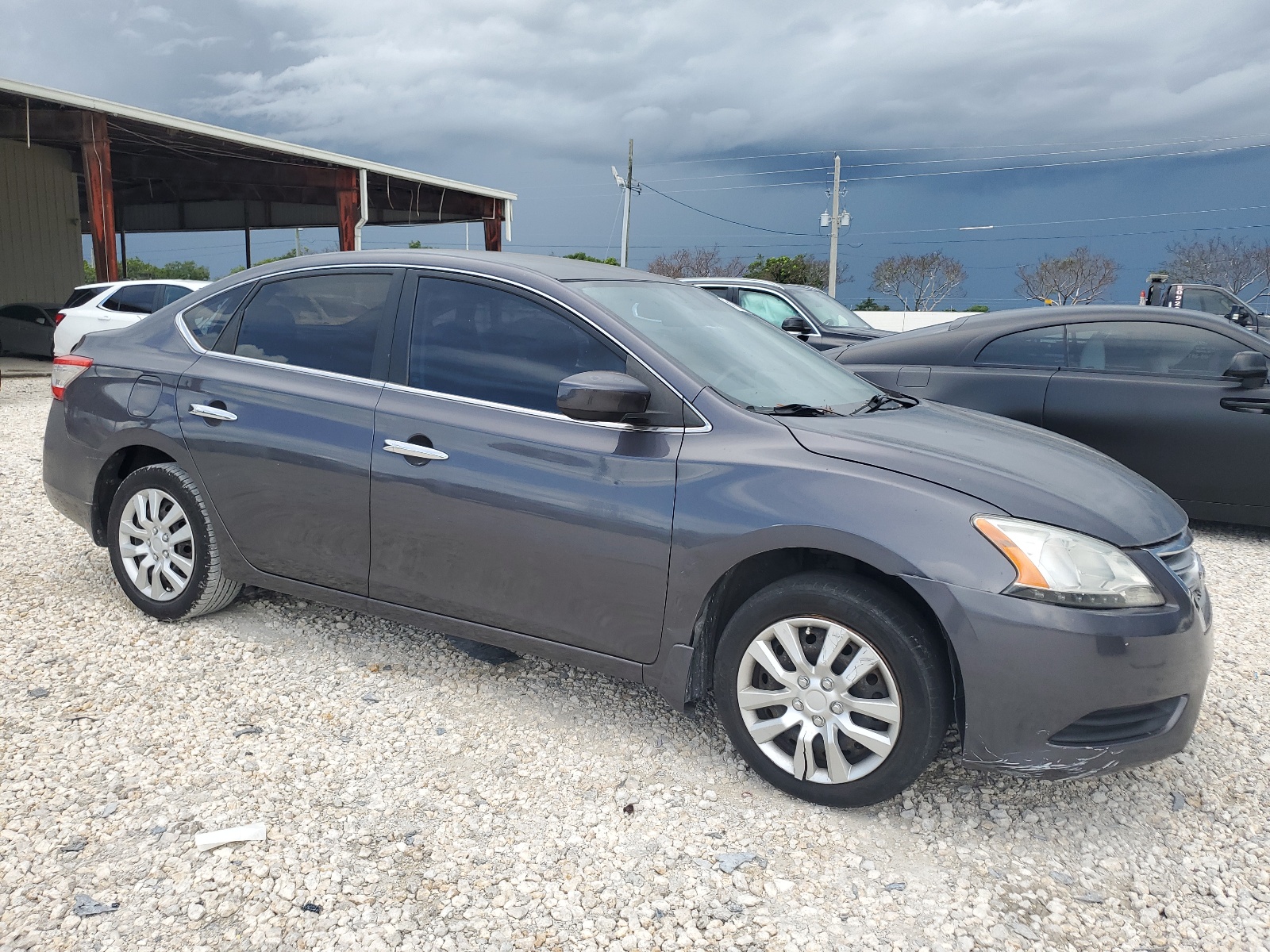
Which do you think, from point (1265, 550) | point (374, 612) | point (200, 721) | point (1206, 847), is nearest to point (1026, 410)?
point (1265, 550)

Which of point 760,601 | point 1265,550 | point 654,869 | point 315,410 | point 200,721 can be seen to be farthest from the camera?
point 1265,550

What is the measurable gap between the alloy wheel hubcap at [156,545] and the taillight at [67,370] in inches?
27.4

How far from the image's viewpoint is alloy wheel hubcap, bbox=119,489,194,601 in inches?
157

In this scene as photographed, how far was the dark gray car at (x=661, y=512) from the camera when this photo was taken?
2.56m

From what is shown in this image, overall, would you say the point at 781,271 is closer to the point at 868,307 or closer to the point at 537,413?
the point at 868,307

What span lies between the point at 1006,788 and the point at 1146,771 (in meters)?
0.53

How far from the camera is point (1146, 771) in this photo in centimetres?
316

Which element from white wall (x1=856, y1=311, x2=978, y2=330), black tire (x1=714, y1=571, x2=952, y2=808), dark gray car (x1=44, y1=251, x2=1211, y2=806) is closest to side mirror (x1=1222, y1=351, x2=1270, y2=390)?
dark gray car (x1=44, y1=251, x2=1211, y2=806)

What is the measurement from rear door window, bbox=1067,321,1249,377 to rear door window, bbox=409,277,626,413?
4.29m

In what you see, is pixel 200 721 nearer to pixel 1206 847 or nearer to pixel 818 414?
pixel 818 414

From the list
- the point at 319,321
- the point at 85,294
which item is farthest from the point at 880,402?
the point at 85,294

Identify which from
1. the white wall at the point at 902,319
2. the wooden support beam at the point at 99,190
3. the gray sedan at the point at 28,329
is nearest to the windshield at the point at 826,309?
the wooden support beam at the point at 99,190

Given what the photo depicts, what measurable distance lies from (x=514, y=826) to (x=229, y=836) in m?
0.78

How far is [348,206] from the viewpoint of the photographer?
22547 millimetres
